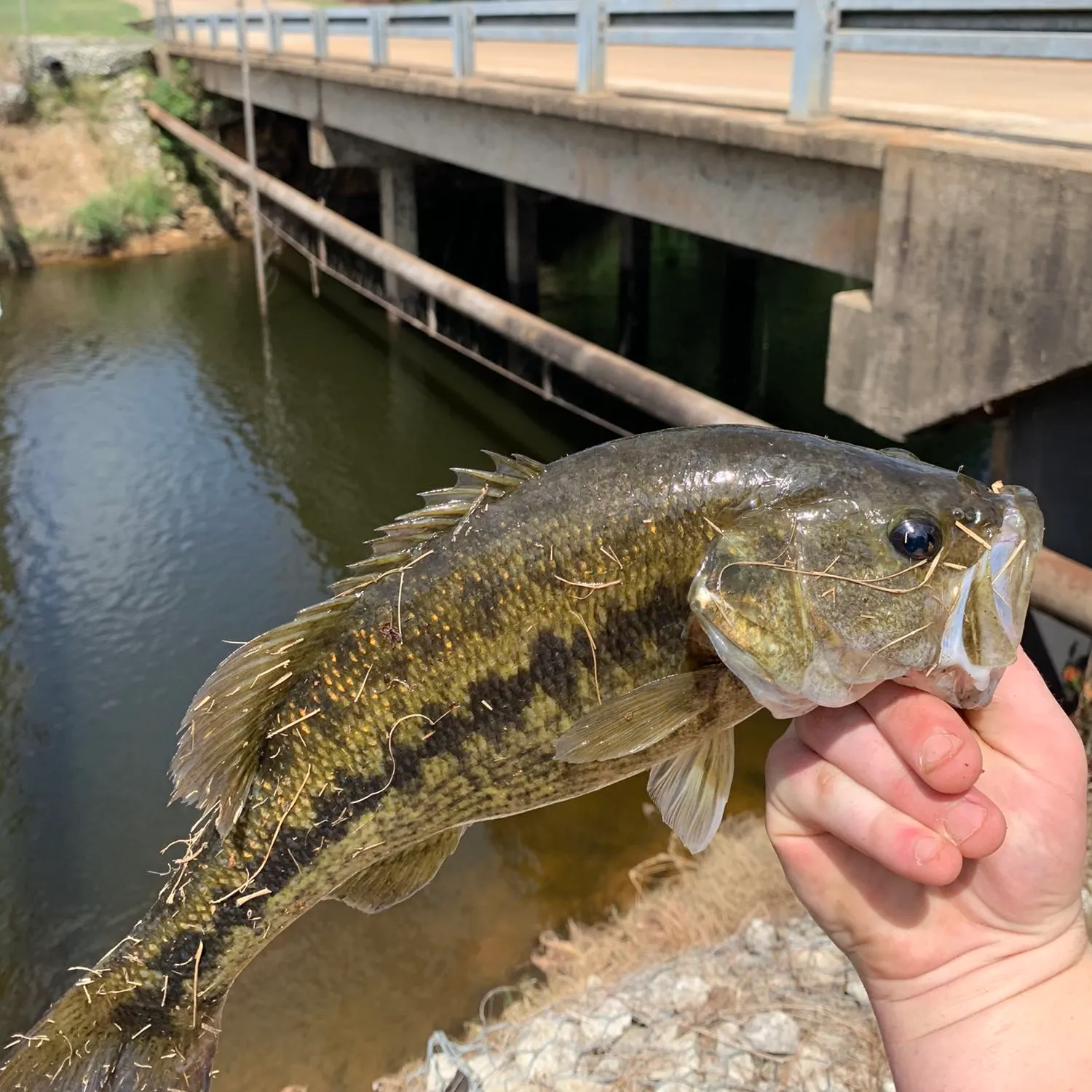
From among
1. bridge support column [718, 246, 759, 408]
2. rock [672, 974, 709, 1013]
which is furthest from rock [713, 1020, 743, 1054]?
bridge support column [718, 246, 759, 408]

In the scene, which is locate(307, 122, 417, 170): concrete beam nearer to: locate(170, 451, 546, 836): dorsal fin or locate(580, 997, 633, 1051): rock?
locate(580, 997, 633, 1051): rock

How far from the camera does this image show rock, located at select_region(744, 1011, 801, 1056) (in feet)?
Result: 13.0

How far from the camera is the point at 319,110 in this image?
15.6 meters

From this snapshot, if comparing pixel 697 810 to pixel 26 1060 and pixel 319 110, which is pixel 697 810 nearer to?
pixel 26 1060

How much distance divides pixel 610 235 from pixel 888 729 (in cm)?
2201

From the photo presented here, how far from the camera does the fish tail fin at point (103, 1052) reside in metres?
2.40

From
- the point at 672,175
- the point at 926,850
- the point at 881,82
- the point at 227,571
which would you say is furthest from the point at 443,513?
the point at 881,82

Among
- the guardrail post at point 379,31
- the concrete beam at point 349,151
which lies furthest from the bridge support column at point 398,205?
the guardrail post at point 379,31

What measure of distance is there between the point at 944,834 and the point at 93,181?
916 inches

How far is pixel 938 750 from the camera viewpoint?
1719 mm

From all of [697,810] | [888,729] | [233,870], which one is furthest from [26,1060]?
[888,729]

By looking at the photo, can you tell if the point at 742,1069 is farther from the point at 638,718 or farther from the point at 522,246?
the point at 522,246

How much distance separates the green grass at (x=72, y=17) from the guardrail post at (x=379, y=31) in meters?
14.5

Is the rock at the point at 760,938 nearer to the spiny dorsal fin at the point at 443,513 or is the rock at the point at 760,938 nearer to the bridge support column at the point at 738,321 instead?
the spiny dorsal fin at the point at 443,513
